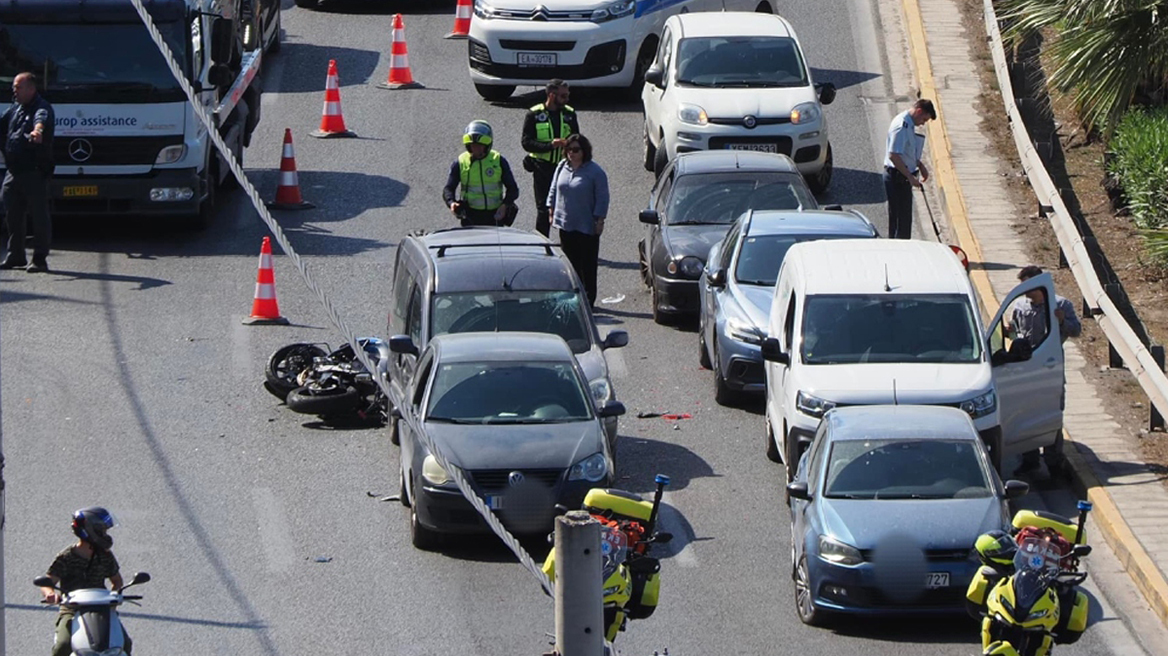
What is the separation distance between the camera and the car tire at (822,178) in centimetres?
2258

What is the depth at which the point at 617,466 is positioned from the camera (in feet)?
50.3

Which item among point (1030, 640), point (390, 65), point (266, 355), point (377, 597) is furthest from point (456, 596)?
point (390, 65)

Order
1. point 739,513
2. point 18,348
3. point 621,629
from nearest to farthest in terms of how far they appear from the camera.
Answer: point 621,629
point 739,513
point 18,348

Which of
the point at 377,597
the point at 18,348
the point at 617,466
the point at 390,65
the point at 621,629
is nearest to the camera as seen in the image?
the point at 621,629

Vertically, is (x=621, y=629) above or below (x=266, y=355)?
above

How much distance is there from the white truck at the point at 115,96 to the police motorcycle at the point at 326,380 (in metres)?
4.41

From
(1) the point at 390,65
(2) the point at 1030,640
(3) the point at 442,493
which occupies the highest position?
(2) the point at 1030,640

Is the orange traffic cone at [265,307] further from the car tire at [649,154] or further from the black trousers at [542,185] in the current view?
the car tire at [649,154]

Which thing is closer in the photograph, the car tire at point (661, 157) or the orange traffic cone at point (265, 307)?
the orange traffic cone at point (265, 307)

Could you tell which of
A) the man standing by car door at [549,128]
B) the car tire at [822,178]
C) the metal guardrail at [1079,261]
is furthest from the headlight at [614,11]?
the man standing by car door at [549,128]

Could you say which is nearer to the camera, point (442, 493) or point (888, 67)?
point (442, 493)

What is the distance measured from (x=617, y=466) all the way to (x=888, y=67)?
45.2ft

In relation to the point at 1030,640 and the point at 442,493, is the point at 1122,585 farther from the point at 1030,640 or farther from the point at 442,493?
the point at 442,493

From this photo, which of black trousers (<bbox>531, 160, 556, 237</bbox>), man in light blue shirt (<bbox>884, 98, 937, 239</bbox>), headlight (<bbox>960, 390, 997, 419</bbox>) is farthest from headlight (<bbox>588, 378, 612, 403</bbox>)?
man in light blue shirt (<bbox>884, 98, 937, 239</bbox>)
